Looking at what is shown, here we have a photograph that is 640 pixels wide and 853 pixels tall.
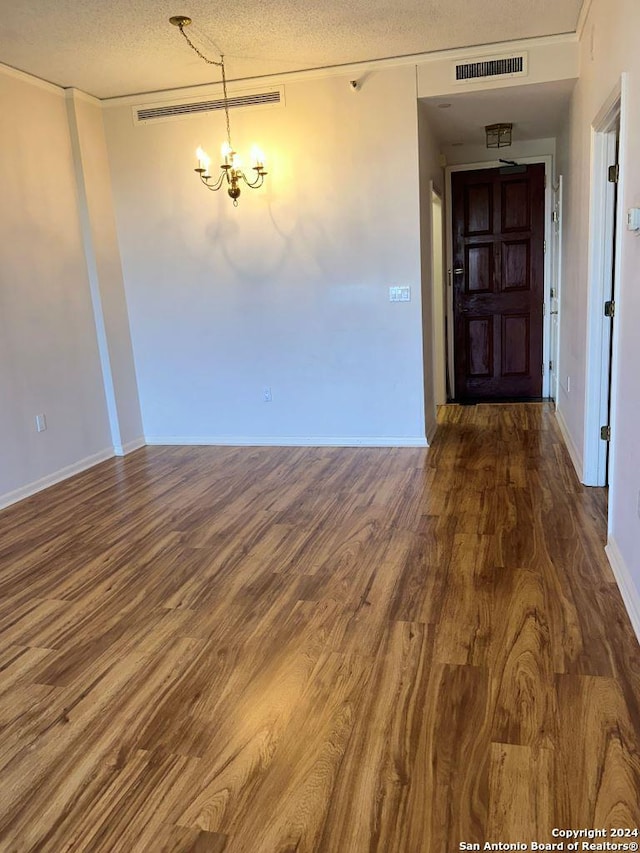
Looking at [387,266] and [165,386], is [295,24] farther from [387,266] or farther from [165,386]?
[165,386]

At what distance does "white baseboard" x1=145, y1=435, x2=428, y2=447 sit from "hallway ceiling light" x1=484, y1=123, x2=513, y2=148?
106 inches

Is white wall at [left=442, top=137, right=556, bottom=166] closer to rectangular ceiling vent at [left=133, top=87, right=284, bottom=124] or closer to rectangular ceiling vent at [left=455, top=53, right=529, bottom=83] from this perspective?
rectangular ceiling vent at [left=455, top=53, right=529, bottom=83]

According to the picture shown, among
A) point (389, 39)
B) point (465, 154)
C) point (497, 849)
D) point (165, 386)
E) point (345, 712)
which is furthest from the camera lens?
point (465, 154)

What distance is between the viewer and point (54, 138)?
443cm

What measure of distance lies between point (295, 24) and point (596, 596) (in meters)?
3.44

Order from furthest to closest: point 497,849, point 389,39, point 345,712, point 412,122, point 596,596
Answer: point 412,122 < point 389,39 < point 596,596 < point 345,712 < point 497,849

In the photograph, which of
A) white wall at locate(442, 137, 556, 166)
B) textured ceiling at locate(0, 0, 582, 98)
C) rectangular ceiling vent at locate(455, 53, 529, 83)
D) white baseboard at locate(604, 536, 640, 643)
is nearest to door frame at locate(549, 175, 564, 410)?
white wall at locate(442, 137, 556, 166)

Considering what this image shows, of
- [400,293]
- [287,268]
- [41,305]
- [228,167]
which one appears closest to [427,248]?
[400,293]

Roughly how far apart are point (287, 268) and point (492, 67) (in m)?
1.95

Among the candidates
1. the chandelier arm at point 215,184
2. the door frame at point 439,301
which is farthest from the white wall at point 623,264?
the chandelier arm at point 215,184

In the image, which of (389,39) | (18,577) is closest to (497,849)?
(18,577)

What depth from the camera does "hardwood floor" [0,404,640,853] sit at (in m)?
1.51

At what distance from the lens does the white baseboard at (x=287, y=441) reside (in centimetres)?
480

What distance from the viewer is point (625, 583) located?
2.35 metres
